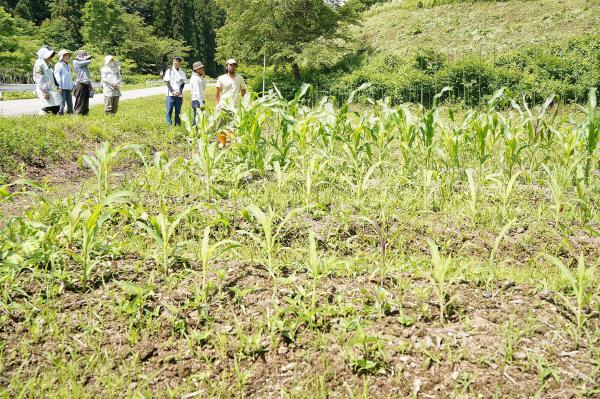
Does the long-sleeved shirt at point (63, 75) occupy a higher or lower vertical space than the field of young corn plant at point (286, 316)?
higher

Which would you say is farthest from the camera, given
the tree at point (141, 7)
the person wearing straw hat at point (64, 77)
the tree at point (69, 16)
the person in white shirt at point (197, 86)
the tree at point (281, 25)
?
the tree at point (141, 7)

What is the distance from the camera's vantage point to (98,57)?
37.0 meters

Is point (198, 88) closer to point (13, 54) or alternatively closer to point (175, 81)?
point (175, 81)

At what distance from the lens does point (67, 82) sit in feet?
31.0

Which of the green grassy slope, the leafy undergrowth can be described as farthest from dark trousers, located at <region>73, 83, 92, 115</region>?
the green grassy slope

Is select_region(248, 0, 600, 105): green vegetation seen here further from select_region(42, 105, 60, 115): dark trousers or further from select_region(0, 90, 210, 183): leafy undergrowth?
select_region(42, 105, 60, 115): dark trousers

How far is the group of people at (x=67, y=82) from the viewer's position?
859 cm

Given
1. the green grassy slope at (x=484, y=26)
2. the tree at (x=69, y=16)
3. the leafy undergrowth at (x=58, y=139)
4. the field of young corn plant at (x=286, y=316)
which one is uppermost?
the tree at (x=69, y=16)

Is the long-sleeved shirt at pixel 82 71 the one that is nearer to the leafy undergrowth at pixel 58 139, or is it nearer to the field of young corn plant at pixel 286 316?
the leafy undergrowth at pixel 58 139

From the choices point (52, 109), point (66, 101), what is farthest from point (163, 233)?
point (66, 101)

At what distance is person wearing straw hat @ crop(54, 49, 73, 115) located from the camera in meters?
9.10

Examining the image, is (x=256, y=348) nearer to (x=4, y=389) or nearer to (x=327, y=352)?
(x=327, y=352)

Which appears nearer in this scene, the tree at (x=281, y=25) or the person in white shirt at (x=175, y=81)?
the person in white shirt at (x=175, y=81)

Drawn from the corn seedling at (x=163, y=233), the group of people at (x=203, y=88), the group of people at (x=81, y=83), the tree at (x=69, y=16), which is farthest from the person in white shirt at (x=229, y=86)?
the tree at (x=69, y=16)
